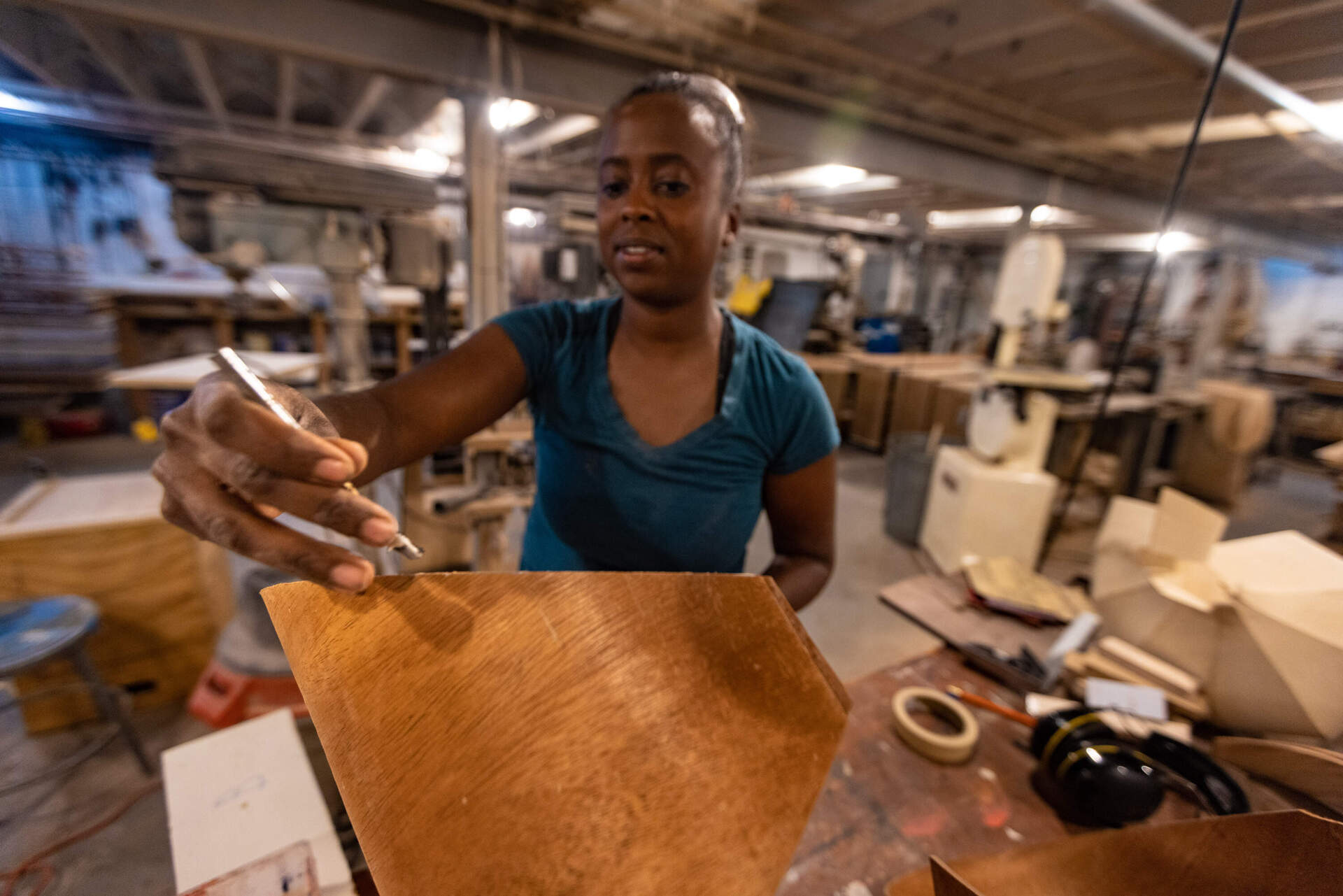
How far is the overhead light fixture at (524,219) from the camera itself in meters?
6.91

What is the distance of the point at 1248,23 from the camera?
1991mm

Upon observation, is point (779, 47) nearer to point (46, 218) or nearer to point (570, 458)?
point (570, 458)

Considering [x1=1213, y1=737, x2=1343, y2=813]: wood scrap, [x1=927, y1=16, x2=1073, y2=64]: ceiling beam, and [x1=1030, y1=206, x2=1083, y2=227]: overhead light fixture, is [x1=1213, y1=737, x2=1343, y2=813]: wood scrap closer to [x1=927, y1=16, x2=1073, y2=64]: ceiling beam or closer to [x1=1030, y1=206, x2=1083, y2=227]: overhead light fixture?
[x1=927, y1=16, x2=1073, y2=64]: ceiling beam

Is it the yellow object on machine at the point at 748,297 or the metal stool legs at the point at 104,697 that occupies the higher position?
the yellow object on machine at the point at 748,297

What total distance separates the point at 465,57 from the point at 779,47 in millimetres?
1394

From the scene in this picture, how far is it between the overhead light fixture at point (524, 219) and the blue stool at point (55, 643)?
617 cm

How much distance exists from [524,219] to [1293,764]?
25.3 feet

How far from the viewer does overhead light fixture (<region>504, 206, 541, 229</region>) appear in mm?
6906

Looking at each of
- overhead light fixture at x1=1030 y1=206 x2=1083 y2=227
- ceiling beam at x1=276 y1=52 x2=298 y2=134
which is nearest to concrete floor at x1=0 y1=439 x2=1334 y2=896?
overhead light fixture at x1=1030 y1=206 x2=1083 y2=227

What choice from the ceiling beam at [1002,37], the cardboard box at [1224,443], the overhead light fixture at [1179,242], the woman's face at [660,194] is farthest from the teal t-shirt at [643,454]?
the overhead light fixture at [1179,242]

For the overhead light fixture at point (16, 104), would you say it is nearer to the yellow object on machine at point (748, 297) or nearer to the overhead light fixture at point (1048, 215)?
the yellow object on machine at point (748, 297)

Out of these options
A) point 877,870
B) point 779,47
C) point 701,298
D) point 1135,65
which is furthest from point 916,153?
point 877,870

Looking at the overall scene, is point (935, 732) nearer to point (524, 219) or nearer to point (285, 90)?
point (285, 90)

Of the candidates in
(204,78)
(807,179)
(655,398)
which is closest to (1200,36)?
(655,398)
